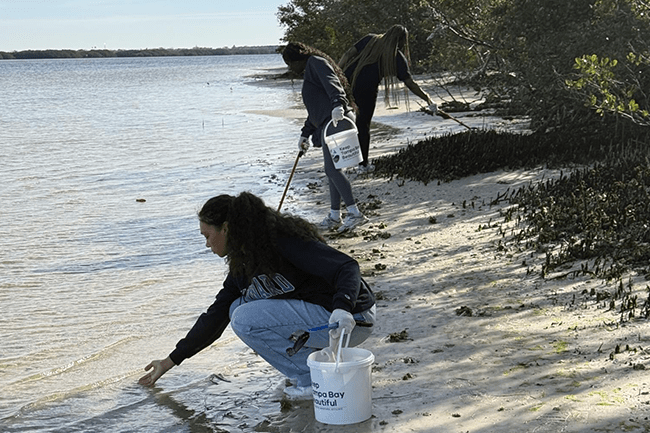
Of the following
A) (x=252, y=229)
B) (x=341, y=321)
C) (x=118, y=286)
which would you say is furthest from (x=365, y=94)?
(x=341, y=321)

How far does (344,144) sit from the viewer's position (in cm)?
841

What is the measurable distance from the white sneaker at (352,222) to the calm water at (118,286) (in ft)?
4.34

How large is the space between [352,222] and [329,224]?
26cm

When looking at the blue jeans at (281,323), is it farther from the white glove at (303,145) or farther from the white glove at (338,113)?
the white glove at (303,145)

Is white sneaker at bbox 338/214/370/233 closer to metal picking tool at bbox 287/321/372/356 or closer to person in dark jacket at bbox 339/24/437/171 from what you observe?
person in dark jacket at bbox 339/24/437/171

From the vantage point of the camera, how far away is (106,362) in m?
5.85

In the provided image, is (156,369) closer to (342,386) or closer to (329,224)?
(342,386)

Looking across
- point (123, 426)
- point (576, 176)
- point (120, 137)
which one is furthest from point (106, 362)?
point (120, 137)

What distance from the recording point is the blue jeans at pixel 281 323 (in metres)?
→ 4.41

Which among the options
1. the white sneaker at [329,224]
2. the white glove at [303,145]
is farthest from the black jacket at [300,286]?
the white sneaker at [329,224]

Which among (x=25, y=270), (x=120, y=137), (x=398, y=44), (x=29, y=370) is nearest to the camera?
(x=29, y=370)

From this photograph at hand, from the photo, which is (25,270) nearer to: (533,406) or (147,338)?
(147,338)

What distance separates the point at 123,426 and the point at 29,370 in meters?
1.41

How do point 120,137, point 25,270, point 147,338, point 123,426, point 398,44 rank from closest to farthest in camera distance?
point 123,426
point 147,338
point 25,270
point 398,44
point 120,137
